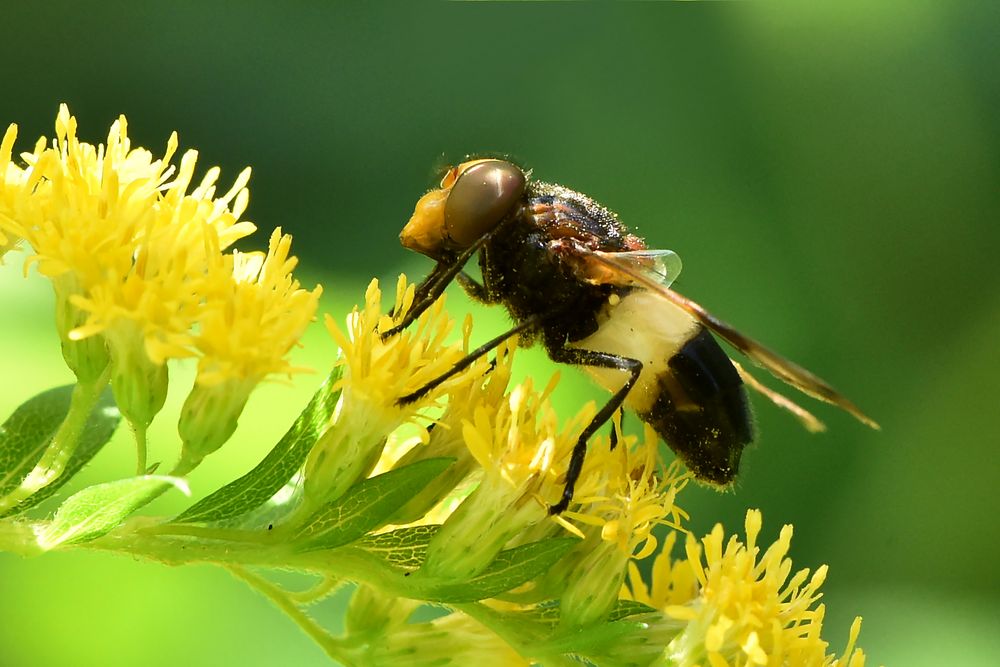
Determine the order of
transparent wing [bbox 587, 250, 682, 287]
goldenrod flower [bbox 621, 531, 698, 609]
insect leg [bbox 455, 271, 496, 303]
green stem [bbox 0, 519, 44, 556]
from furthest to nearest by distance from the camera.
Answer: insect leg [bbox 455, 271, 496, 303] → transparent wing [bbox 587, 250, 682, 287] → goldenrod flower [bbox 621, 531, 698, 609] → green stem [bbox 0, 519, 44, 556]

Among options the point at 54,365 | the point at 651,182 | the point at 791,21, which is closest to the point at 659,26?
the point at 791,21

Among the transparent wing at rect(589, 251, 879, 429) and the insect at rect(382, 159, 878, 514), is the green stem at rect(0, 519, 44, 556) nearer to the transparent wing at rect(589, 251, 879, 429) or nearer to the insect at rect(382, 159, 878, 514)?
the insect at rect(382, 159, 878, 514)

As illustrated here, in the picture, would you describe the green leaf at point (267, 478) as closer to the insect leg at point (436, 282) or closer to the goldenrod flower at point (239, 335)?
the goldenrod flower at point (239, 335)

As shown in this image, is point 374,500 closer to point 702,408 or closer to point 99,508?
point 99,508

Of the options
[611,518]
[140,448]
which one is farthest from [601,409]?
[140,448]

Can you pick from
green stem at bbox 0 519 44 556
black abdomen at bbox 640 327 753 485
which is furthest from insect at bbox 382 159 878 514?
green stem at bbox 0 519 44 556
